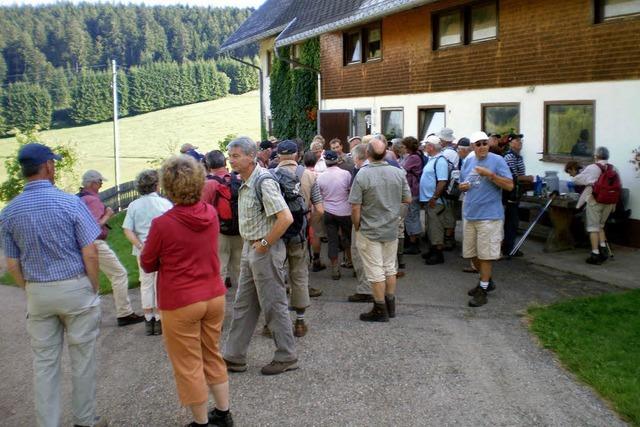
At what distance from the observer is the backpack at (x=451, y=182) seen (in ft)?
30.8

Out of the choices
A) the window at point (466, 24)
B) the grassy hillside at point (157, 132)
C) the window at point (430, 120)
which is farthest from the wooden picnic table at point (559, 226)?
the grassy hillside at point (157, 132)

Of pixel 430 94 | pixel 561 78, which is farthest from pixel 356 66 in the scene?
pixel 561 78

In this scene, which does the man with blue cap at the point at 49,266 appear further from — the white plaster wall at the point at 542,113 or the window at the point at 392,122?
the window at the point at 392,122

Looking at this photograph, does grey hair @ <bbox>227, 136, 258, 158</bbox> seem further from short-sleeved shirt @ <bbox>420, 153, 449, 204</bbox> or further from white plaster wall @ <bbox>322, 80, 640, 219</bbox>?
white plaster wall @ <bbox>322, 80, 640, 219</bbox>

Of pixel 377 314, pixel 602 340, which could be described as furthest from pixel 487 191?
pixel 602 340

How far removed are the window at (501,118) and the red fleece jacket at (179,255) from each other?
9844 mm

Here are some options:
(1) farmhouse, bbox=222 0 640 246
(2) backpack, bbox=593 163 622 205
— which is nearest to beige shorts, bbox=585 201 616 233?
(2) backpack, bbox=593 163 622 205

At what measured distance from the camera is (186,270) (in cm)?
427

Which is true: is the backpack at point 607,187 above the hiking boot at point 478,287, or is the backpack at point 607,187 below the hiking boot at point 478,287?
above

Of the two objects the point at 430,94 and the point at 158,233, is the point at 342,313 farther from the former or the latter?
the point at 430,94

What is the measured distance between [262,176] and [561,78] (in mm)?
8313

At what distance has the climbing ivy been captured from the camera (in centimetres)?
2288

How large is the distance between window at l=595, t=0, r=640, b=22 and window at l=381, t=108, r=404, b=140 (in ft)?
22.6

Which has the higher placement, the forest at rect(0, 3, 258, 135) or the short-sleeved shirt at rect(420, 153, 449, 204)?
the forest at rect(0, 3, 258, 135)
